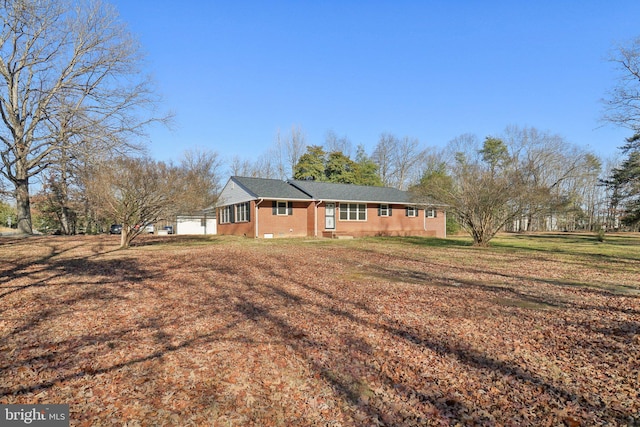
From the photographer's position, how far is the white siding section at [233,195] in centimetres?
2238

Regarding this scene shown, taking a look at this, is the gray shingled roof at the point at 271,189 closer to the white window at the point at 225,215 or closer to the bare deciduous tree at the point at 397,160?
the white window at the point at 225,215

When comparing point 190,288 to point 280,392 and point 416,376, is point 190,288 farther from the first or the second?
point 416,376

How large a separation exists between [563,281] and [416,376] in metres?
6.74

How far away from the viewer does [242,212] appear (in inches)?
912

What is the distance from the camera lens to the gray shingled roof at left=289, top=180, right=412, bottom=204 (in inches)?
912

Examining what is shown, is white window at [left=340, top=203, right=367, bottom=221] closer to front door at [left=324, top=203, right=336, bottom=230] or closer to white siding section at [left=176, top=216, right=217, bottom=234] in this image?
front door at [left=324, top=203, right=336, bottom=230]

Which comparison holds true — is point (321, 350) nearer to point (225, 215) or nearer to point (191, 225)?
point (225, 215)

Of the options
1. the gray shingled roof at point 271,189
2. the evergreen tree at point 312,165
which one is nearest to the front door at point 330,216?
the gray shingled roof at point 271,189

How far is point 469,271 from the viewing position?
31.0ft

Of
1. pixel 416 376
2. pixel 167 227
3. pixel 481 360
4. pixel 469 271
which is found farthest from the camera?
pixel 167 227

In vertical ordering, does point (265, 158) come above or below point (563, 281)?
above

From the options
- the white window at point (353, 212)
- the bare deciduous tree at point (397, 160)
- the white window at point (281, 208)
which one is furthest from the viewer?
the bare deciduous tree at point (397, 160)

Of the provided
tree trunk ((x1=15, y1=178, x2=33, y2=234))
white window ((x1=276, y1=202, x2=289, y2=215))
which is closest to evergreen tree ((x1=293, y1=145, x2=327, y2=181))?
white window ((x1=276, y1=202, x2=289, y2=215))

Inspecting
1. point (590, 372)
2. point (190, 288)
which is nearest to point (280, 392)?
point (590, 372)
